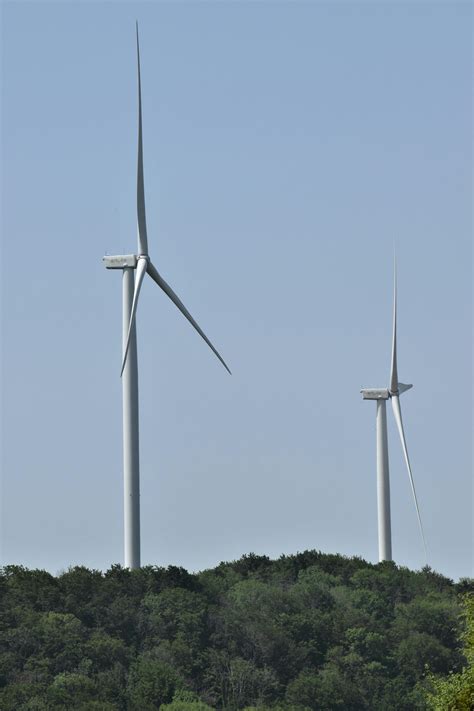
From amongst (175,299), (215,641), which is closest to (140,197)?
(175,299)

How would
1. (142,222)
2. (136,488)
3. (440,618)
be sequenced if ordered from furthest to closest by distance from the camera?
1. (440,618)
2. (136,488)
3. (142,222)

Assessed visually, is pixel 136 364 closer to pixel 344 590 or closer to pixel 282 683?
pixel 282 683

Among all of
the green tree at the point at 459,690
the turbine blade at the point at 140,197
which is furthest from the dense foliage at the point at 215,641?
the green tree at the point at 459,690

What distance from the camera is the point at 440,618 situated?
14475cm

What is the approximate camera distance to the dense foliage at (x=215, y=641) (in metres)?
119

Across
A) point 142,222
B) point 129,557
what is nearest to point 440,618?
point 129,557

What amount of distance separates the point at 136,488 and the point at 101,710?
1343cm

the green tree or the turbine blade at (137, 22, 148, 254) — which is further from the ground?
the turbine blade at (137, 22, 148, 254)

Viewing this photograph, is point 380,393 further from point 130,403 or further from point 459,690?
point 459,690

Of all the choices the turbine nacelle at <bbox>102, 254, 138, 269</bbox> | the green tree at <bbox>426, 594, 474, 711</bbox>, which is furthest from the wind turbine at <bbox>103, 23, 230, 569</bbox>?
the green tree at <bbox>426, 594, 474, 711</bbox>

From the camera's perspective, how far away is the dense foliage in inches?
4678

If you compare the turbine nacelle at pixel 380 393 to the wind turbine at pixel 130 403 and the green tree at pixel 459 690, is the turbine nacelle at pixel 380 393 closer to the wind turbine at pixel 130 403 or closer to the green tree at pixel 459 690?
the wind turbine at pixel 130 403

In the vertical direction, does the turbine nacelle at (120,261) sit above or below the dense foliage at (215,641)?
above

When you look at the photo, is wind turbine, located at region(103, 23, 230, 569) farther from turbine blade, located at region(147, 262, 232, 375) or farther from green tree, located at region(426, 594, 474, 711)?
green tree, located at region(426, 594, 474, 711)
